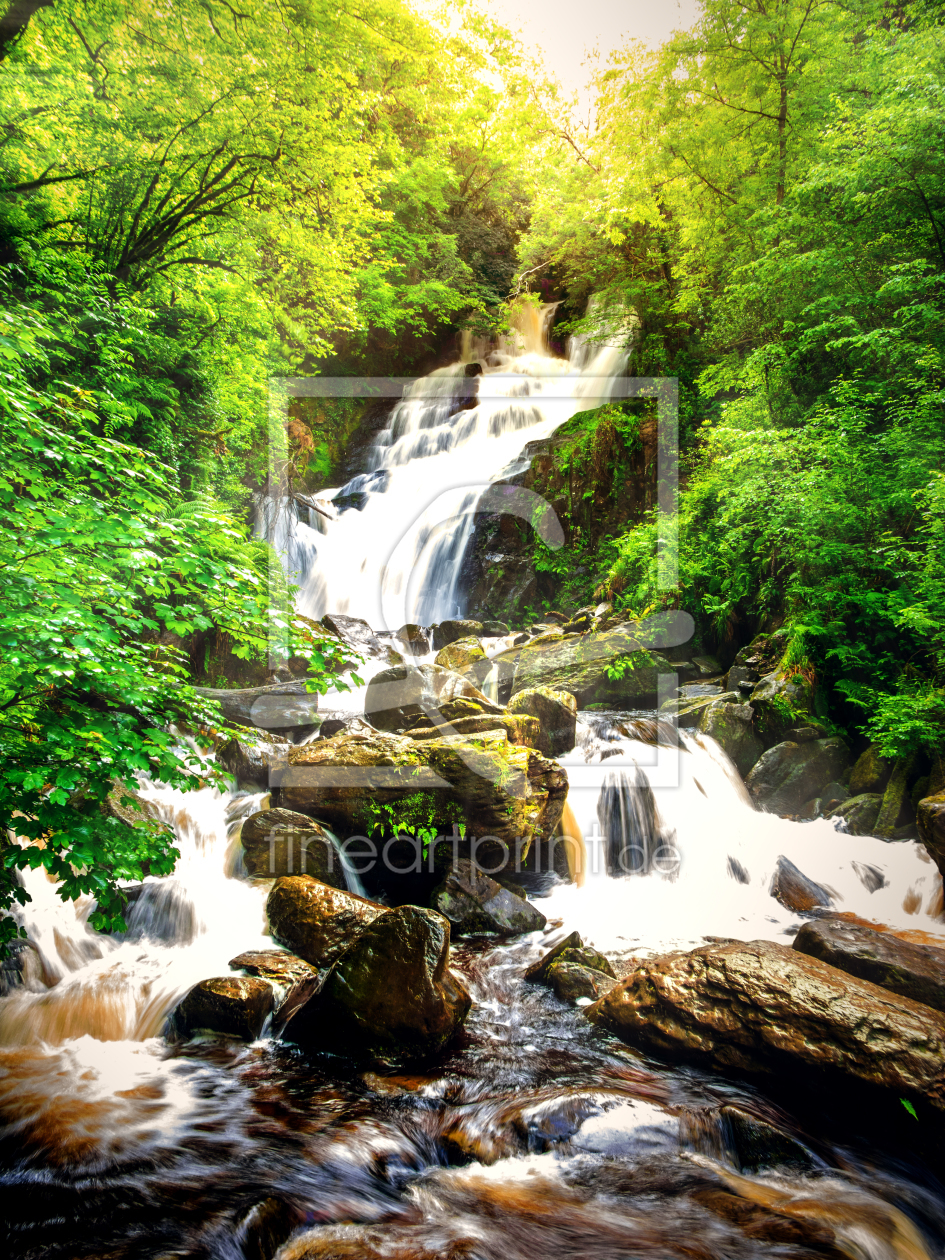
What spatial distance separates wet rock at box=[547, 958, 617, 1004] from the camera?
4.63 meters

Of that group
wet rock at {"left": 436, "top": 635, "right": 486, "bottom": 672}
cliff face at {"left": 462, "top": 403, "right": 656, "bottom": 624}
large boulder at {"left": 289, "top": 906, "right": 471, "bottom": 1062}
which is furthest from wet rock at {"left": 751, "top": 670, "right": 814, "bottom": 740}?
large boulder at {"left": 289, "top": 906, "right": 471, "bottom": 1062}

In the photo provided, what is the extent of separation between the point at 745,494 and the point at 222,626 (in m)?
7.46

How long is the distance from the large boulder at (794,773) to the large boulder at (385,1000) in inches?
213

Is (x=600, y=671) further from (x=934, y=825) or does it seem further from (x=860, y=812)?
(x=934, y=825)

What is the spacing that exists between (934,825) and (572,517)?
33.3 feet

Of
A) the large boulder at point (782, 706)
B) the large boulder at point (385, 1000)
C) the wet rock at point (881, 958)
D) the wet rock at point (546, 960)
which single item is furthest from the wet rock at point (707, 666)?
the large boulder at point (385, 1000)

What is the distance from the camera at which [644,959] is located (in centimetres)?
520

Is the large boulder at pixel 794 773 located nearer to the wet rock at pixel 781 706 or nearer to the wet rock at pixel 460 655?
the wet rock at pixel 781 706

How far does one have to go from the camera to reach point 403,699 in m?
7.45

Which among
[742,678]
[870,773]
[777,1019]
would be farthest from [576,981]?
[742,678]

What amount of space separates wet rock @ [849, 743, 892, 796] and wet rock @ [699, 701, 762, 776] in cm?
114

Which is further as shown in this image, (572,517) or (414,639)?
(572,517)

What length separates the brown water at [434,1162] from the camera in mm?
2715

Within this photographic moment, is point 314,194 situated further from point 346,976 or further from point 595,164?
point 346,976
